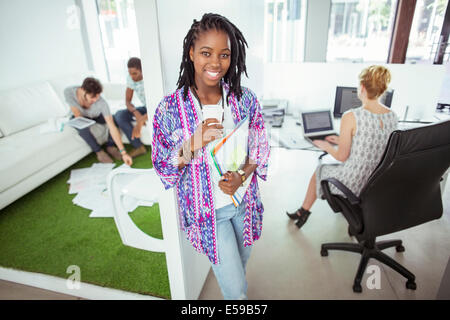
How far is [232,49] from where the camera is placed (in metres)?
0.93

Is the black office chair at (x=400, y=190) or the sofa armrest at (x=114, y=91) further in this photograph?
the sofa armrest at (x=114, y=91)

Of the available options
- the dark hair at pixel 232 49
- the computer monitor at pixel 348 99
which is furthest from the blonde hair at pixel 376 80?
the dark hair at pixel 232 49

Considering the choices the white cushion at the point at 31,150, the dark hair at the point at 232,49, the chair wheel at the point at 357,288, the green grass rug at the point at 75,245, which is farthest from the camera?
the white cushion at the point at 31,150

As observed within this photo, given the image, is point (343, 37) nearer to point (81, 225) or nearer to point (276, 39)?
point (276, 39)

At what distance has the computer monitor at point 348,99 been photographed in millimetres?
2256

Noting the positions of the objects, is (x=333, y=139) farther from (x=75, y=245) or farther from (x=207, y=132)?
(x=75, y=245)

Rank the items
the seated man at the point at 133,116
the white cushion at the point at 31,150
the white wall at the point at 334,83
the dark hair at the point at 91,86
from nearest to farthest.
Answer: the white wall at the point at 334,83 → the white cushion at the point at 31,150 → the dark hair at the point at 91,86 → the seated man at the point at 133,116

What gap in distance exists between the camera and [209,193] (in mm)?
1064

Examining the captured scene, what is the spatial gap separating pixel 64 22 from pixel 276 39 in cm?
315

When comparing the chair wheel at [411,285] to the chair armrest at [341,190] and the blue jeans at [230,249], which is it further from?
the blue jeans at [230,249]

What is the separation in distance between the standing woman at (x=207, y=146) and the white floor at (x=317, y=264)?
14.7 inches

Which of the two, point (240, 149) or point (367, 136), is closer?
point (240, 149)

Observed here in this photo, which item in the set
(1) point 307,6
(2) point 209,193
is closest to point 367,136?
(2) point 209,193

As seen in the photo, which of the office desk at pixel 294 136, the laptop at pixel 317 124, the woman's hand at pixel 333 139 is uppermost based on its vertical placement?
the laptop at pixel 317 124
